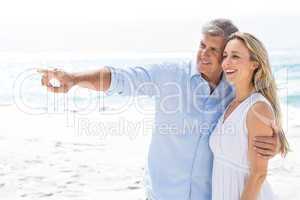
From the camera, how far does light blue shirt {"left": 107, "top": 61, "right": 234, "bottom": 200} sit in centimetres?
231

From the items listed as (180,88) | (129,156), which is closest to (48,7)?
(129,156)

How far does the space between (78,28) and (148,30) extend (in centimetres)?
394

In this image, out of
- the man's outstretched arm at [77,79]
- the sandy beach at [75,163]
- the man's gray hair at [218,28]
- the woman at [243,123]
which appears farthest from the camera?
the sandy beach at [75,163]

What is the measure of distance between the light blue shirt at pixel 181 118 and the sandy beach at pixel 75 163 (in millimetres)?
2695

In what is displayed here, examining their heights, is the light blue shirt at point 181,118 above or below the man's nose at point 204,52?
below

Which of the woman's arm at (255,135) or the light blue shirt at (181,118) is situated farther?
the light blue shirt at (181,118)

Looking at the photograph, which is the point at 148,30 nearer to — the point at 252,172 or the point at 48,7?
the point at 48,7

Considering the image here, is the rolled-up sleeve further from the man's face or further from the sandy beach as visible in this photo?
the sandy beach

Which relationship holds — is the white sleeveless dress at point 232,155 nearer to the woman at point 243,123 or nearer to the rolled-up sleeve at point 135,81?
the woman at point 243,123

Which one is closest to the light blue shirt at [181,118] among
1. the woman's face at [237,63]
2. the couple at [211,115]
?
the couple at [211,115]

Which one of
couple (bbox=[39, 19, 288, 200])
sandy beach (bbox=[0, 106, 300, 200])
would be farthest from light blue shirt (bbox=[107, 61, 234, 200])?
sandy beach (bbox=[0, 106, 300, 200])

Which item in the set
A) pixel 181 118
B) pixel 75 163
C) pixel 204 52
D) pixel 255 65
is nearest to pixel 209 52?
pixel 204 52

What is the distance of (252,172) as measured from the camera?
7.10ft

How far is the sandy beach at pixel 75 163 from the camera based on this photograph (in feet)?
17.3
